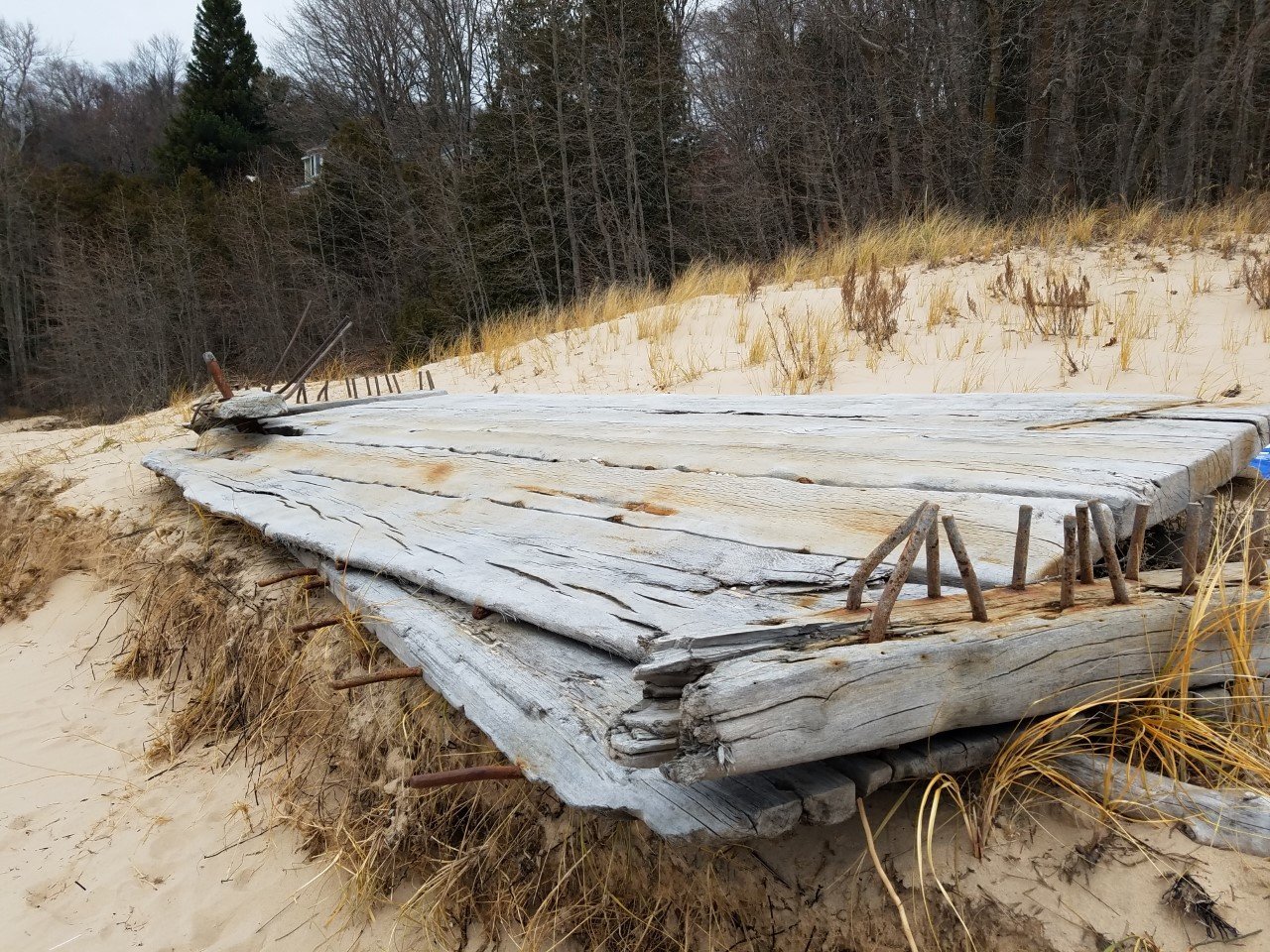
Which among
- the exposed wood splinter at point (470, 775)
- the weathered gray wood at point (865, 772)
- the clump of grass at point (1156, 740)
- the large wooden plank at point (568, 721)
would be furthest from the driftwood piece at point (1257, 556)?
the exposed wood splinter at point (470, 775)

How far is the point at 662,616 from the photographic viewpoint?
160cm

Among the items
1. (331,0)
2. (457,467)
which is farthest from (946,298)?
(331,0)

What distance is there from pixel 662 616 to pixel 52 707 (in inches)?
143

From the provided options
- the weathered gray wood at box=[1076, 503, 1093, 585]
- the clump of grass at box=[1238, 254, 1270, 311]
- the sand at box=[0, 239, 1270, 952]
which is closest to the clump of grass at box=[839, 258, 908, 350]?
the sand at box=[0, 239, 1270, 952]

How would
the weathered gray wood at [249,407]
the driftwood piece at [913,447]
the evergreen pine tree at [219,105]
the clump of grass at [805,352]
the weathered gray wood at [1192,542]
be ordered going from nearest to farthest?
the weathered gray wood at [1192,542]
the driftwood piece at [913,447]
the weathered gray wood at [249,407]
the clump of grass at [805,352]
the evergreen pine tree at [219,105]

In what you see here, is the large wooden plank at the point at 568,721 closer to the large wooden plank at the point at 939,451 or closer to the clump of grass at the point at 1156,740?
the clump of grass at the point at 1156,740

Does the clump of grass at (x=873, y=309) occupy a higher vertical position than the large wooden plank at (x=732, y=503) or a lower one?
higher

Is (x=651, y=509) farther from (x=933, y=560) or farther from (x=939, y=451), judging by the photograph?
(x=933, y=560)

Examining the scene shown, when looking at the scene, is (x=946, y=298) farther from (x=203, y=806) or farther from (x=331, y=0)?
(x=331, y=0)

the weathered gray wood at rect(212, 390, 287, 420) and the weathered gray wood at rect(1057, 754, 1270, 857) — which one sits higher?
the weathered gray wood at rect(212, 390, 287, 420)

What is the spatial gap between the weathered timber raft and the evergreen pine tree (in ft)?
109

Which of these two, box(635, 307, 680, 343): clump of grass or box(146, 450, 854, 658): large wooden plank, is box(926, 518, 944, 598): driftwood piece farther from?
box(635, 307, 680, 343): clump of grass

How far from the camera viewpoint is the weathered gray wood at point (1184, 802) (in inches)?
46.1

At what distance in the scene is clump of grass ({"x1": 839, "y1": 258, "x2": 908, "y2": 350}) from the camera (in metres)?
5.98
